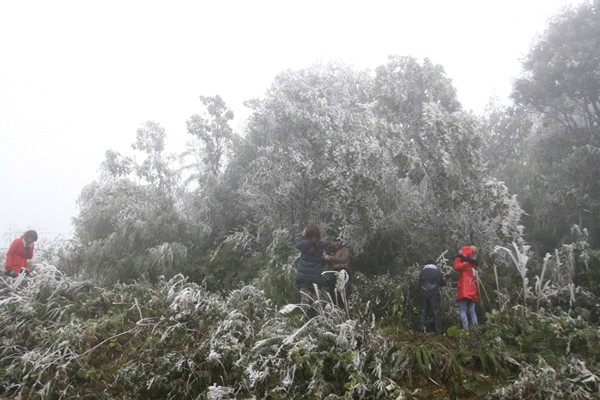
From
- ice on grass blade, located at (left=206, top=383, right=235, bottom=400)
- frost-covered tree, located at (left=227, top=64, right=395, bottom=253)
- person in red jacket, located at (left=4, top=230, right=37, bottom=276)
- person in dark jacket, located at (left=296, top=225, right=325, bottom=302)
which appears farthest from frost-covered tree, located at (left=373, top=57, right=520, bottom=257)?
person in red jacket, located at (left=4, top=230, right=37, bottom=276)

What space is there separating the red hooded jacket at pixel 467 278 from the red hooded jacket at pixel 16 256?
7312 millimetres

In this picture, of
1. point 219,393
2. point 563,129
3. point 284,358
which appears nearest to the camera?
point 219,393

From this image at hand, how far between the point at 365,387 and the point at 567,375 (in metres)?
1.89

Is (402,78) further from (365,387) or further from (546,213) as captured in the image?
(365,387)

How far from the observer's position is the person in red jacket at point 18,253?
708 cm

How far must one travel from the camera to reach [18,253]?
718 centimetres

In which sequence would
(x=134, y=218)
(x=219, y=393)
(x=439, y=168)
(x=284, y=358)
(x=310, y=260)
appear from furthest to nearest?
(x=134, y=218)
(x=439, y=168)
(x=310, y=260)
(x=284, y=358)
(x=219, y=393)

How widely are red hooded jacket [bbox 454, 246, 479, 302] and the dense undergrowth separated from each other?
624 millimetres

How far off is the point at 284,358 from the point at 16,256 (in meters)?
5.80

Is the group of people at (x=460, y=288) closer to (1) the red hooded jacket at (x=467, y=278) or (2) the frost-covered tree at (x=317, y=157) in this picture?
(1) the red hooded jacket at (x=467, y=278)

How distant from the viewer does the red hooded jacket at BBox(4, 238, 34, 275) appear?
710cm

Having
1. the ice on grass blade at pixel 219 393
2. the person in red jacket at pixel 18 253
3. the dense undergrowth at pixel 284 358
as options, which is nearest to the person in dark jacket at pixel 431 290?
the dense undergrowth at pixel 284 358

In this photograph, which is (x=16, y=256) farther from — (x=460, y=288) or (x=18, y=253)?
(x=460, y=288)

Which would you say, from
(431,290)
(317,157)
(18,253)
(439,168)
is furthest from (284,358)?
(18,253)
